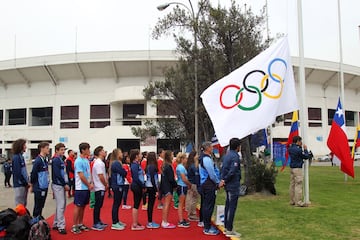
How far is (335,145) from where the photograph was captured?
42.3 feet

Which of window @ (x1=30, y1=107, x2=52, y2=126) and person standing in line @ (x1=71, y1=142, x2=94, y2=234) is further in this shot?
window @ (x1=30, y1=107, x2=52, y2=126)

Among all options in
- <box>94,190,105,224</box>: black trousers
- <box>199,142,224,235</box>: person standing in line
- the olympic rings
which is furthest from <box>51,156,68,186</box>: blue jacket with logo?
the olympic rings

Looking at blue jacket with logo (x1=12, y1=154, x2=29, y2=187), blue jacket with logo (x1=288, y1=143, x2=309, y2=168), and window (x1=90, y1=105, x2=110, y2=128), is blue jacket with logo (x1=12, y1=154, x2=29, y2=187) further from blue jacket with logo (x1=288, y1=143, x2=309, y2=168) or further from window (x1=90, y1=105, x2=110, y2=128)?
window (x1=90, y1=105, x2=110, y2=128)

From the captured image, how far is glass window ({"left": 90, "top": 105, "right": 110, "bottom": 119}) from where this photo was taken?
51.5m

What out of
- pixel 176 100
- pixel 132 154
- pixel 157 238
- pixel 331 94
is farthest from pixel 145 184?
pixel 331 94

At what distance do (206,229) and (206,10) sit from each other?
942 centimetres

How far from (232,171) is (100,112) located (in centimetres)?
4624

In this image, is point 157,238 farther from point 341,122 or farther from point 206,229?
point 341,122

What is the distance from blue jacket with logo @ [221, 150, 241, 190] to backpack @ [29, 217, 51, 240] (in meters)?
3.28

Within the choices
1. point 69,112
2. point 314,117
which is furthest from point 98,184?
point 314,117

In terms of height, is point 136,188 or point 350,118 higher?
point 350,118

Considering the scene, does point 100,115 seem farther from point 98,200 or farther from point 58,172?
point 58,172

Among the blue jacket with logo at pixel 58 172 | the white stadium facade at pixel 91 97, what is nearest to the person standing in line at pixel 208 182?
the blue jacket with logo at pixel 58 172

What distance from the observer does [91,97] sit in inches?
2042
